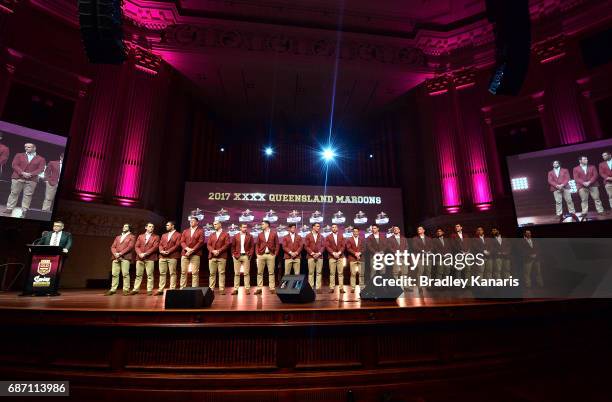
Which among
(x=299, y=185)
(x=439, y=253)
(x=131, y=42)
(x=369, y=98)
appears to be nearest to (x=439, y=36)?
(x=369, y=98)

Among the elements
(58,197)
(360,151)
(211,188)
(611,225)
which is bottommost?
(611,225)

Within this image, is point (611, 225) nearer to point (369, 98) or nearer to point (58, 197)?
point (369, 98)

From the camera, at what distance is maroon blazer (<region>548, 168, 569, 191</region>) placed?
5988 millimetres

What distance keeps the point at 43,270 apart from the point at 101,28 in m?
3.58

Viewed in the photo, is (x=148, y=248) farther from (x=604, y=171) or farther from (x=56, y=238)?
(x=604, y=171)

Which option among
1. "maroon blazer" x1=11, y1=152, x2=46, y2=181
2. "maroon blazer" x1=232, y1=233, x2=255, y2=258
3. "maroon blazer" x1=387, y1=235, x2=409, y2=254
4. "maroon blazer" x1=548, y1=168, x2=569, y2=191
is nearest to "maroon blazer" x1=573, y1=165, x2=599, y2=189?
"maroon blazer" x1=548, y1=168, x2=569, y2=191

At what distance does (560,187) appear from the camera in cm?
602

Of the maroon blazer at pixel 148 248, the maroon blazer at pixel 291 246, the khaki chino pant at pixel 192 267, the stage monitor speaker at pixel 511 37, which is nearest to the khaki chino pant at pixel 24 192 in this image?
the maroon blazer at pixel 148 248

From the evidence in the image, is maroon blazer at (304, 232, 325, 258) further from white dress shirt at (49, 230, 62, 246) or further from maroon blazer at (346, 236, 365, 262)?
white dress shirt at (49, 230, 62, 246)

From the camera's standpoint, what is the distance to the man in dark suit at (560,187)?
5926 mm

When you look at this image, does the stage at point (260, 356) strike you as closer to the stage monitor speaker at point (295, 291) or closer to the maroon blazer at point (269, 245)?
the stage monitor speaker at point (295, 291)

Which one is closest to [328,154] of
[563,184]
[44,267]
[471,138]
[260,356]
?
[471,138]

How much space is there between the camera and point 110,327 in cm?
251

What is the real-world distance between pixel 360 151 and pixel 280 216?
375 centimetres
